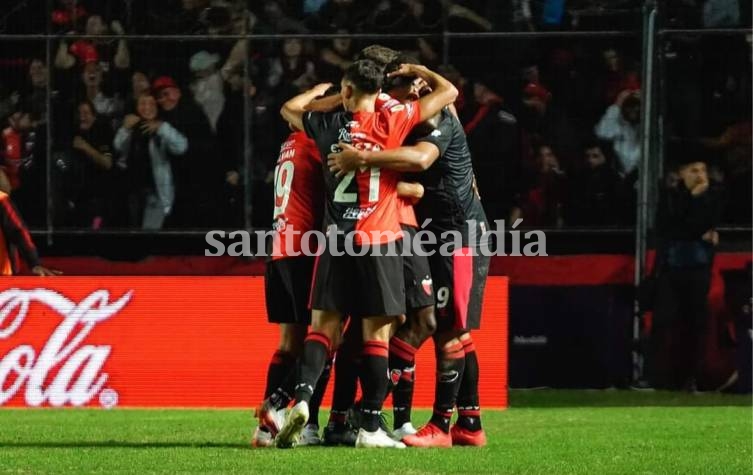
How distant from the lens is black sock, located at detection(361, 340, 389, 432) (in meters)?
9.48

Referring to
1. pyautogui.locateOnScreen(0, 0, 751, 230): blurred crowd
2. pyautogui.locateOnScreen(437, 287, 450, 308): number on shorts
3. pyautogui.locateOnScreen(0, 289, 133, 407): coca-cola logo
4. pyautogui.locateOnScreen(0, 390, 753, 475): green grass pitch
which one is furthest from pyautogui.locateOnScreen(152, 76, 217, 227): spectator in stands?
pyautogui.locateOnScreen(437, 287, 450, 308): number on shorts

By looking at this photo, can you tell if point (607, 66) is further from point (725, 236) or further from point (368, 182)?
point (368, 182)

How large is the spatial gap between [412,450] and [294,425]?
2.53ft

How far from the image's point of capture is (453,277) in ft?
33.2

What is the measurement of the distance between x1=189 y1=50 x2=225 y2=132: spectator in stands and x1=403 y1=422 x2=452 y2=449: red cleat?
5.97m

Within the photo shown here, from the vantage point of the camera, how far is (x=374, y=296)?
370 inches

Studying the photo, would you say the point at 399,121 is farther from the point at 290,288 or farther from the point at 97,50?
the point at 97,50

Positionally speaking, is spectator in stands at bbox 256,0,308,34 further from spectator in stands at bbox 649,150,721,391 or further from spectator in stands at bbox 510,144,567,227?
spectator in stands at bbox 649,150,721,391

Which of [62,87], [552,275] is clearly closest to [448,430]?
[552,275]

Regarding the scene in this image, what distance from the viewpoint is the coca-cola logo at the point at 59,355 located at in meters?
13.4

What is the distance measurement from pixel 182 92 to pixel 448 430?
6.22 metres

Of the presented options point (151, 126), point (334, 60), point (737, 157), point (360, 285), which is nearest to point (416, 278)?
point (360, 285)

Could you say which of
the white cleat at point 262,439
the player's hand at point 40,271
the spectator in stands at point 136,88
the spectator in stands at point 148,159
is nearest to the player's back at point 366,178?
the white cleat at point 262,439

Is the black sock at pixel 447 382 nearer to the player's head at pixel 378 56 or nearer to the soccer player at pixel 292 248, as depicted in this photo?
the soccer player at pixel 292 248
